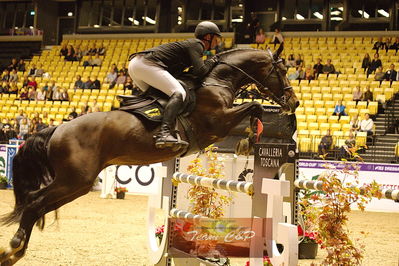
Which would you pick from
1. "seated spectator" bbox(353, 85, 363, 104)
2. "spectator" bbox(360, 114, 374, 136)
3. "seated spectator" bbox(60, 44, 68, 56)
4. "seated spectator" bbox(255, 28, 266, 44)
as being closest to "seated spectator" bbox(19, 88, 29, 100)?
"seated spectator" bbox(60, 44, 68, 56)

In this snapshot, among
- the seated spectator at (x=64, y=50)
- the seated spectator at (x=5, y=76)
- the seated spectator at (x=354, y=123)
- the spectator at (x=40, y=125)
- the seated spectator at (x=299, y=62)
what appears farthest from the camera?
the seated spectator at (x=64, y=50)

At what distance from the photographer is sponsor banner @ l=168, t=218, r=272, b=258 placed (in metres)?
4.83

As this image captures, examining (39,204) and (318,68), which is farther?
(318,68)

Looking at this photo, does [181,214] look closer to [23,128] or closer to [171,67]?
[171,67]

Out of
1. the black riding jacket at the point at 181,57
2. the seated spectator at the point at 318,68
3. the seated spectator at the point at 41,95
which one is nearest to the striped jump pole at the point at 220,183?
the black riding jacket at the point at 181,57

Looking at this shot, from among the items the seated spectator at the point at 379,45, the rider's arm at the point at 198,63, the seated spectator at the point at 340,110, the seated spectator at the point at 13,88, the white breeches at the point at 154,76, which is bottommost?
the white breeches at the point at 154,76

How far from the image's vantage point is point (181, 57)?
557 centimetres

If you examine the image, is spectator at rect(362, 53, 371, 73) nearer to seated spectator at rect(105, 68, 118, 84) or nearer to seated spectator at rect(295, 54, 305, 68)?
seated spectator at rect(295, 54, 305, 68)

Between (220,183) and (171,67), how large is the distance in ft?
4.05

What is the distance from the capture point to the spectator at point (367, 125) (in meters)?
15.1

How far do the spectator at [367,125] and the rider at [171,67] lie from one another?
33.4ft

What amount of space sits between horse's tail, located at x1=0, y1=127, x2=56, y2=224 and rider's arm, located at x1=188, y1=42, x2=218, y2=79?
1444mm

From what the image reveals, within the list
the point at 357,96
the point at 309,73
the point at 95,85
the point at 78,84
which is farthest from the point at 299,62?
the point at 78,84

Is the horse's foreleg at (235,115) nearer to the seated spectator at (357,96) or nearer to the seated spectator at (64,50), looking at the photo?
the seated spectator at (357,96)
